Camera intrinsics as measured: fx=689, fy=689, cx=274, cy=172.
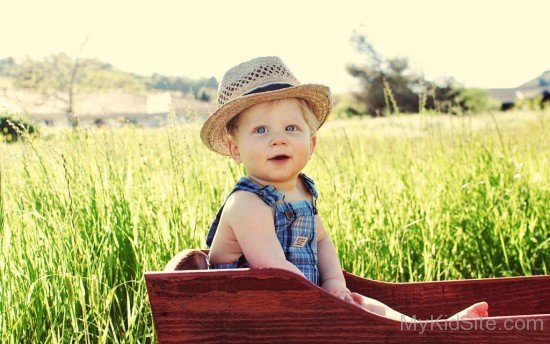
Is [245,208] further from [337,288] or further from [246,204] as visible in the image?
[337,288]

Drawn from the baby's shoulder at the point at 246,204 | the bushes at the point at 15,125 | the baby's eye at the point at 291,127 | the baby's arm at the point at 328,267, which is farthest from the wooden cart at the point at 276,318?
the bushes at the point at 15,125

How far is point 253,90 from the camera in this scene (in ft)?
7.66

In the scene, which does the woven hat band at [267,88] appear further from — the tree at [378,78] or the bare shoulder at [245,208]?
the tree at [378,78]

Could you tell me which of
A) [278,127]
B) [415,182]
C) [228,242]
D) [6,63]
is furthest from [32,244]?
[6,63]

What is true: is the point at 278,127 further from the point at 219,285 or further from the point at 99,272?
the point at 99,272

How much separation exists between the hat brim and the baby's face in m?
0.04

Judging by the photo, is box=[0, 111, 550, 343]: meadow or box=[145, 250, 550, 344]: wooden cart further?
box=[0, 111, 550, 343]: meadow

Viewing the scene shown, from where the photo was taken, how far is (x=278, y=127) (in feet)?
7.52

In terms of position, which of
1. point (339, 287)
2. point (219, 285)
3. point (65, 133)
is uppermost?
point (65, 133)

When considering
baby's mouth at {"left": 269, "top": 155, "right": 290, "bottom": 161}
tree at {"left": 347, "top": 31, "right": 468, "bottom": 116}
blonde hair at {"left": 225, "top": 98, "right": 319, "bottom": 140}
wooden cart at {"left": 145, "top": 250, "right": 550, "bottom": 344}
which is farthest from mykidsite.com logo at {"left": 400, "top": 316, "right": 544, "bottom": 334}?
tree at {"left": 347, "top": 31, "right": 468, "bottom": 116}

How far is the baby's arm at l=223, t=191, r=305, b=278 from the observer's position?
2.14 metres

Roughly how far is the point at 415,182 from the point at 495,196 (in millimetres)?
450

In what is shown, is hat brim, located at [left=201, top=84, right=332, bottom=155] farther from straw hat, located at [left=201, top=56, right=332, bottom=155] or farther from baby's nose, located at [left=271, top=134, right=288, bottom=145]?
baby's nose, located at [left=271, top=134, right=288, bottom=145]

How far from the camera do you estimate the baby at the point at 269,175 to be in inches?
85.7
